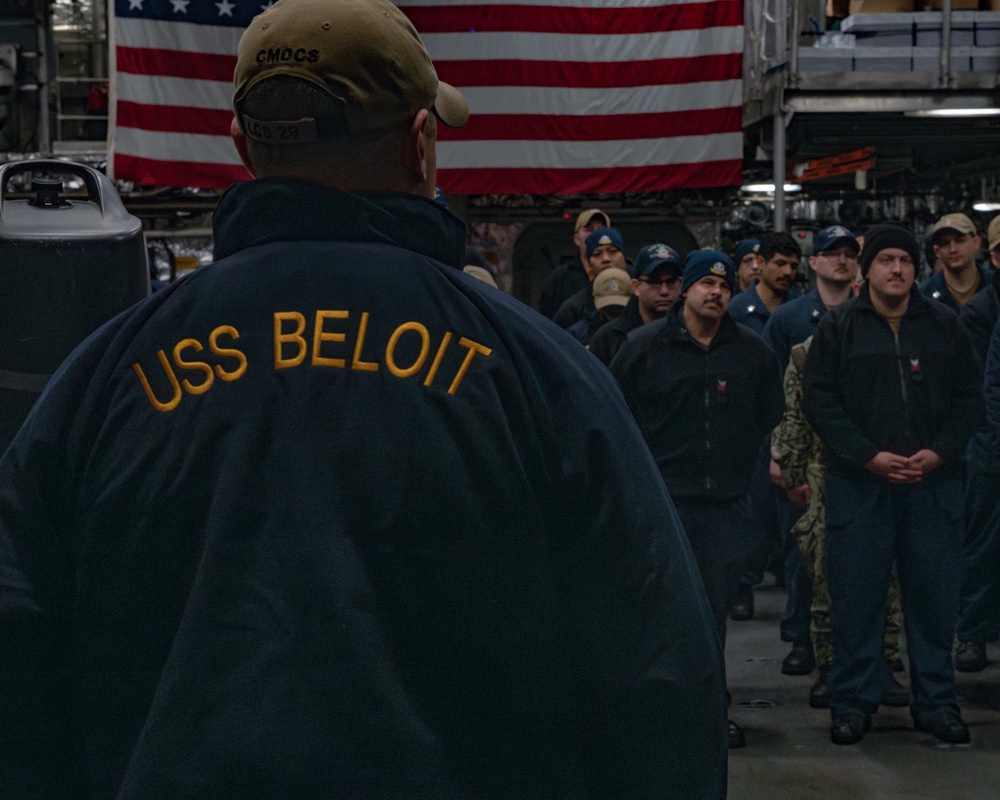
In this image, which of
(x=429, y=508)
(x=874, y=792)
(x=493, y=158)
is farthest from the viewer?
(x=493, y=158)

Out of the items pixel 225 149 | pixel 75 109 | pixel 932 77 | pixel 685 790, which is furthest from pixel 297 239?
pixel 75 109

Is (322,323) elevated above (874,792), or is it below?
above

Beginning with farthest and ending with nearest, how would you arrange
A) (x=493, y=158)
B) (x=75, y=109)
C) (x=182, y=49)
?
(x=75, y=109) < (x=493, y=158) < (x=182, y=49)

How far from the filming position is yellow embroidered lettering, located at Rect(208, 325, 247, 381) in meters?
1.64

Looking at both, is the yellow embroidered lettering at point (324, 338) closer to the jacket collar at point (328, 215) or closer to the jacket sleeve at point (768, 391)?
the jacket collar at point (328, 215)

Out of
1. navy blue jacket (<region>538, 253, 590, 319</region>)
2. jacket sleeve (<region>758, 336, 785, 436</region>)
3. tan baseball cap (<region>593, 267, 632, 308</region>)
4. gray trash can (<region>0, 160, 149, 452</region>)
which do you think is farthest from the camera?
navy blue jacket (<region>538, 253, 590, 319</region>)

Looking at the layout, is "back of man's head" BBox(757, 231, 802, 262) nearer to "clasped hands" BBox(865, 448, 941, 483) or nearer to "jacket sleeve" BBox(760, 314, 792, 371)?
"jacket sleeve" BBox(760, 314, 792, 371)

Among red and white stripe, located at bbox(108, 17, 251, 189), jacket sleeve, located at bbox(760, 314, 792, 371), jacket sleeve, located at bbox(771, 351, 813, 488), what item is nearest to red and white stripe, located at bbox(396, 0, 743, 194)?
red and white stripe, located at bbox(108, 17, 251, 189)

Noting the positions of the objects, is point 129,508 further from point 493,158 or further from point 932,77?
point 932,77

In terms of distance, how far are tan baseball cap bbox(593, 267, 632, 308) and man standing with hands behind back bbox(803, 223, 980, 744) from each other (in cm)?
176

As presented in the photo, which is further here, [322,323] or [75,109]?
[75,109]

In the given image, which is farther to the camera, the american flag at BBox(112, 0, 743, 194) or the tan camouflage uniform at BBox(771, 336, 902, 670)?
the american flag at BBox(112, 0, 743, 194)

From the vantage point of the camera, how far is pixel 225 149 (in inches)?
454

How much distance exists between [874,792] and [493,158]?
24.1 feet
